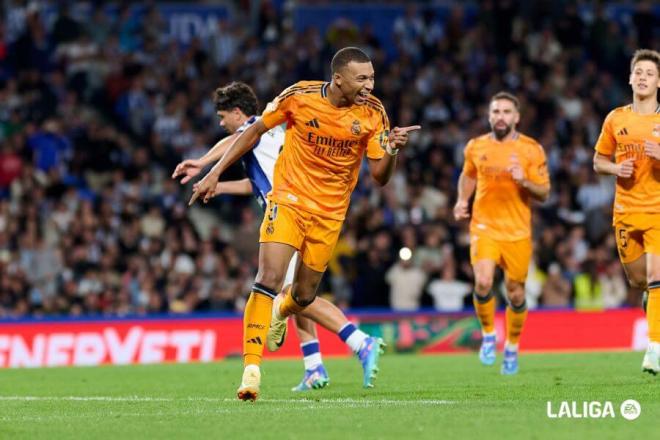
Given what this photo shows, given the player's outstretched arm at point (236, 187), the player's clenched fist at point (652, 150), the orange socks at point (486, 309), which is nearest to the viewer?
the player's clenched fist at point (652, 150)

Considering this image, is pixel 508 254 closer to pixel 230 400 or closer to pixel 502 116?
pixel 502 116

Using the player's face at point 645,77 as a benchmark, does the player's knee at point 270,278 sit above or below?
below

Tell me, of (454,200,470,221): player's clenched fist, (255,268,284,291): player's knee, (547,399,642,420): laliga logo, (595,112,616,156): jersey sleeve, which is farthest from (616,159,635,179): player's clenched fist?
(255,268,284,291): player's knee

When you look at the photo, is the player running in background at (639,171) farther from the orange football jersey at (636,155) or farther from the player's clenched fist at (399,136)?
the player's clenched fist at (399,136)

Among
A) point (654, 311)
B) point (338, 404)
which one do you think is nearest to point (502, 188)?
point (654, 311)

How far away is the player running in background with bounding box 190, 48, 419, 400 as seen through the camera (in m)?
10.2

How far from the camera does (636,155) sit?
1241 cm

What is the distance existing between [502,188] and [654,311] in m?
3.21

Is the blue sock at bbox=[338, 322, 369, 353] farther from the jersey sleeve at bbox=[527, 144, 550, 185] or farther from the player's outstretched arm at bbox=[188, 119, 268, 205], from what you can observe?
the jersey sleeve at bbox=[527, 144, 550, 185]

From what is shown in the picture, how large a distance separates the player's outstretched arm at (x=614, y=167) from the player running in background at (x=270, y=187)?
283 cm

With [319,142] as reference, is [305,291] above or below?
below

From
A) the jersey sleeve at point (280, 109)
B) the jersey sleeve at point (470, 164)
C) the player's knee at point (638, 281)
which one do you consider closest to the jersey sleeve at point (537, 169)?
the jersey sleeve at point (470, 164)

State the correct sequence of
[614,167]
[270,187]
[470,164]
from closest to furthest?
[270,187]
[614,167]
[470,164]

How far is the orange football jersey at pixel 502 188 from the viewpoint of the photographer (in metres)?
14.5
